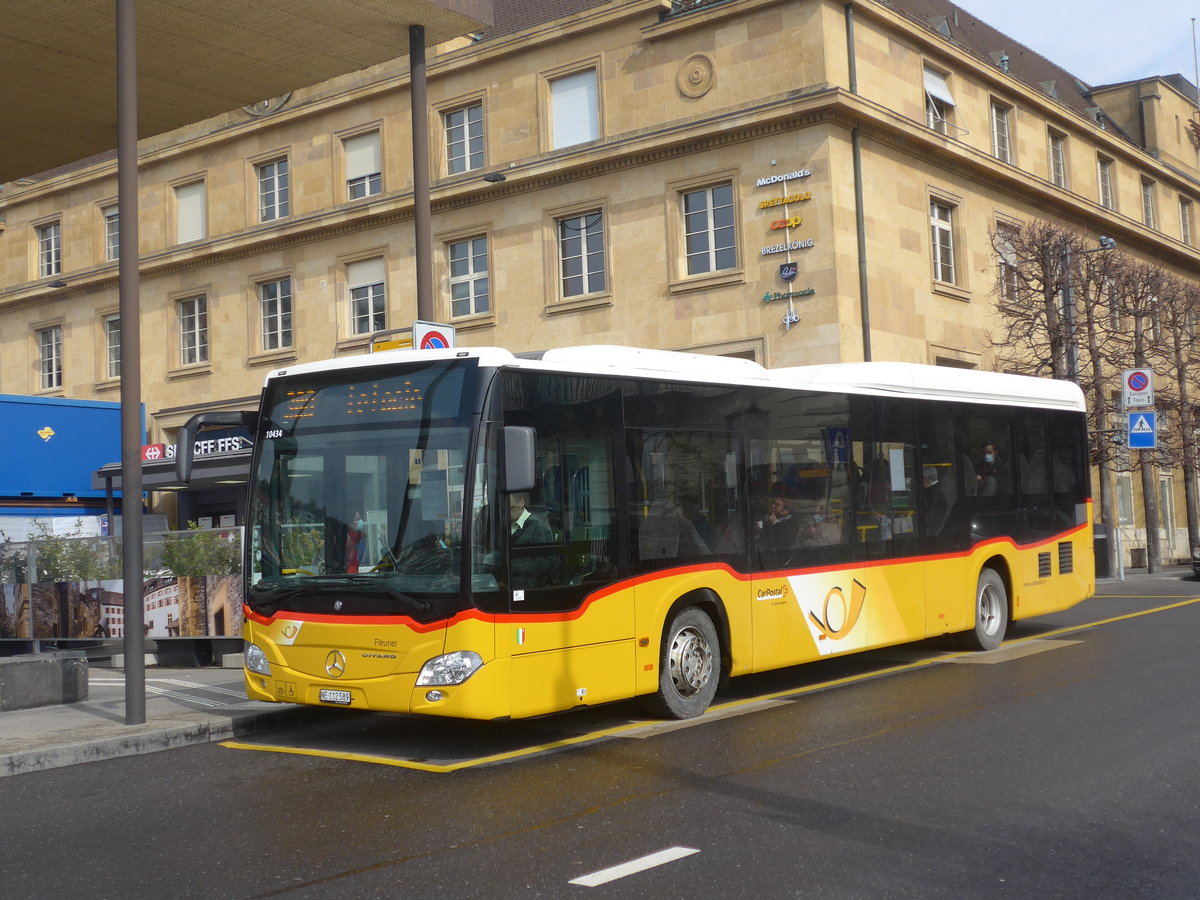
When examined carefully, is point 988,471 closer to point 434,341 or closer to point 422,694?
point 434,341

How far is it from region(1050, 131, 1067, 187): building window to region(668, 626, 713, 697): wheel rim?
2713 centimetres

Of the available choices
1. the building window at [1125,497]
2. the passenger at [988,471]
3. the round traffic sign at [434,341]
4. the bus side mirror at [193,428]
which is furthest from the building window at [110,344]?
the bus side mirror at [193,428]

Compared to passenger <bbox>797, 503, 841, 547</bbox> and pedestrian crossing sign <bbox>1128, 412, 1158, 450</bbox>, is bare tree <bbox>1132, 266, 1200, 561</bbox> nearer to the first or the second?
pedestrian crossing sign <bbox>1128, 412, 1158, 450</bbox>

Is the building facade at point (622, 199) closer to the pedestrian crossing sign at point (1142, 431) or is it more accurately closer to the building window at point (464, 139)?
the building window at point (464, 139)

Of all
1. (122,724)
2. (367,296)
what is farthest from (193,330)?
(122,724)

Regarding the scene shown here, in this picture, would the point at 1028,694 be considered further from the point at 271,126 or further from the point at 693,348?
the point at 271,126

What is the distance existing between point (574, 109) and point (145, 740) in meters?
21.6

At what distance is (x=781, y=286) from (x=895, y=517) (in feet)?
45.2

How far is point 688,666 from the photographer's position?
10.2 m

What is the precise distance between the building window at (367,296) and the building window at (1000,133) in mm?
14689

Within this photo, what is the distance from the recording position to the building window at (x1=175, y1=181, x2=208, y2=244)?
35.8 meters

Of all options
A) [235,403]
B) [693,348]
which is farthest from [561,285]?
[235,403]

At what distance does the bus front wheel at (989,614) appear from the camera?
14.2 meters

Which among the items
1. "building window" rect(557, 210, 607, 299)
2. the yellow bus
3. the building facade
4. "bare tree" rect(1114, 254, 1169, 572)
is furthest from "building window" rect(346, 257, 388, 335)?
the yellow bus
